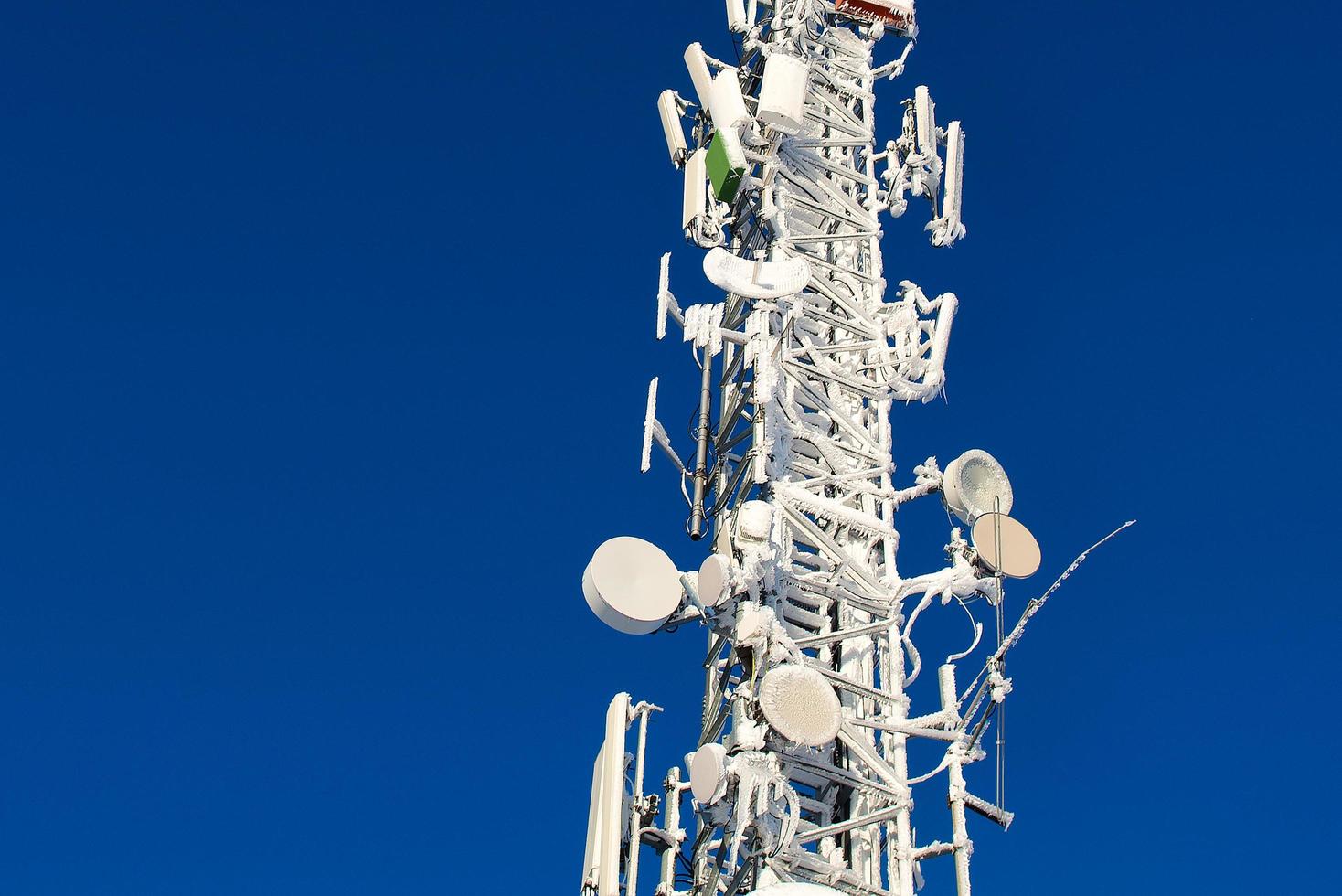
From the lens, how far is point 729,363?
2738 centimetres

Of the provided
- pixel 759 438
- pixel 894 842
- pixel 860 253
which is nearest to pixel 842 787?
pixel 894 842

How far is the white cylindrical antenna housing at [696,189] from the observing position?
2845 centimetres

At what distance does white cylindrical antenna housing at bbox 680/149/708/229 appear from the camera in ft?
93.4

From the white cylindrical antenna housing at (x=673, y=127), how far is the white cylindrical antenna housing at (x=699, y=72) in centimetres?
54

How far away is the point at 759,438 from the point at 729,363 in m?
3.05

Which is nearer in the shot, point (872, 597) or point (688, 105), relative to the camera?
point (872, 597)

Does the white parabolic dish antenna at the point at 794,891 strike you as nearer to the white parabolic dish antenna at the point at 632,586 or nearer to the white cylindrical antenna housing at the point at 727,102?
the white parabolic dish antenna at the point at 632,586

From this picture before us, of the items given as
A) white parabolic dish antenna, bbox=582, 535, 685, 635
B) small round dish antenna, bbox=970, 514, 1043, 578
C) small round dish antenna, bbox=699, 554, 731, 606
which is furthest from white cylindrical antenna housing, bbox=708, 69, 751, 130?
small round dish antenna, bbox=699, 554, 731, 606

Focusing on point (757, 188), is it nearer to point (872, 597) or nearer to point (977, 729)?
point (872, 597)

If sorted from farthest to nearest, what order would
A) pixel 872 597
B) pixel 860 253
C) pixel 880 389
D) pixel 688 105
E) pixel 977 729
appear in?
pixel 688 105 < pixel 860 253 < pixel 880 389 < pixel 872 597 < pixel 977 729

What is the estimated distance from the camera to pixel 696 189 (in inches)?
1128

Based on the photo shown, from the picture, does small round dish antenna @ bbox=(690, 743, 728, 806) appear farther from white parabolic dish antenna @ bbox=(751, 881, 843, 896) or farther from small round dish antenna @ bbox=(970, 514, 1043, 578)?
small round dish antenna @ bbox=(970, 514, 1043, 578)

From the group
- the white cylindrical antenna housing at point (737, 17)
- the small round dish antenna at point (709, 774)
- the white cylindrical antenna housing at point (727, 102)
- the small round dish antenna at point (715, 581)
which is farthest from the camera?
the white cylindrical antenna housing at point (737, 17)

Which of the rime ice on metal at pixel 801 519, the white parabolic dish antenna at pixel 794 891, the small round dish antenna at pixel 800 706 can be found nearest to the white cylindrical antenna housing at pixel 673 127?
the rime ice on metal at pixel 801 519
